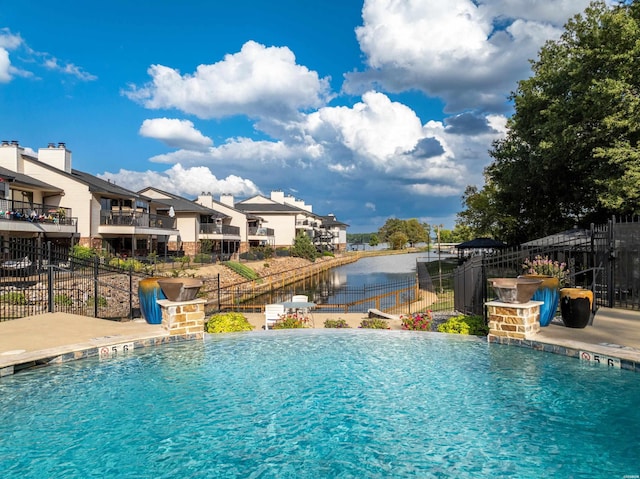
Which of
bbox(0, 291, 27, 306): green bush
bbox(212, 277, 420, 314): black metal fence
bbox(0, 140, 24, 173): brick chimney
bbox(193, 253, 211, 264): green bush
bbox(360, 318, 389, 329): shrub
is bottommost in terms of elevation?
bbox(212, 277, 420, 314): black metal fence

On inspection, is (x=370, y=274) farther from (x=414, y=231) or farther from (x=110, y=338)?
(x=414, y=231)

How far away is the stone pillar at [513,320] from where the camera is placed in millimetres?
10211

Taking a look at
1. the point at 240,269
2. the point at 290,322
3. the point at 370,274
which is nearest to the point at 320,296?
the point at 240,269

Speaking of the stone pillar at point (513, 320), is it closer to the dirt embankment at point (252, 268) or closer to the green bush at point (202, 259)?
the dirt embankment at point (252, 268)

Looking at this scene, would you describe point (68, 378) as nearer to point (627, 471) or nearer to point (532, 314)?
point (627, 471)

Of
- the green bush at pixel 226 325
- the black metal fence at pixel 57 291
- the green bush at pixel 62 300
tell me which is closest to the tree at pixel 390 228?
the black metal fence at pixel 57 291

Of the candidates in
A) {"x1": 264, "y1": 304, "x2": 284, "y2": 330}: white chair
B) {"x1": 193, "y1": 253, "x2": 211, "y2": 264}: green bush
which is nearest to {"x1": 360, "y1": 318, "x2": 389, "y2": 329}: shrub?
{"x1": 264, "y1": 304, "x2": 284, "y2": 330}: white chair

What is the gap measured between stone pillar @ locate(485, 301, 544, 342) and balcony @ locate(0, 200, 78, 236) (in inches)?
999

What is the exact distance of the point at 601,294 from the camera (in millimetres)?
14922

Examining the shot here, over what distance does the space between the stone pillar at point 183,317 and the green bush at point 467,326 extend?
7.43m

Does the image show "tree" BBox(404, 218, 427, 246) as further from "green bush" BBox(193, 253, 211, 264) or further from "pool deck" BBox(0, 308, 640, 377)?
"pool deck" BBox(0, 308, 640, 377)

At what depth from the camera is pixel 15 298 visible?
1697cm

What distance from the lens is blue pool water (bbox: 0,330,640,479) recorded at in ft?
16.4

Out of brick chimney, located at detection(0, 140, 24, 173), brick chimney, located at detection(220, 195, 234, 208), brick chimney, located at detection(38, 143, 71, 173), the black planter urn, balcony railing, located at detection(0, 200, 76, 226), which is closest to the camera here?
the black planter urn
